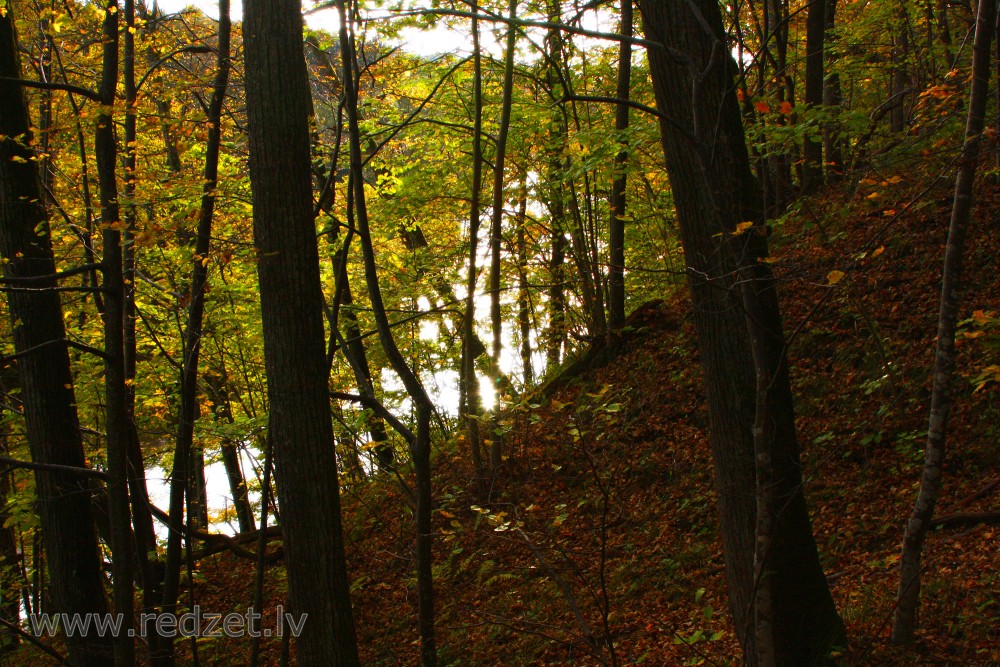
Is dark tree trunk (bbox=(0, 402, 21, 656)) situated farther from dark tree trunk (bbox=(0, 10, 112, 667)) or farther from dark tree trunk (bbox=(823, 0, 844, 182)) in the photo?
dark tree trunk (bbox=(823, 0, 844, 182))

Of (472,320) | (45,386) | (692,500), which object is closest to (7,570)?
(45,386)

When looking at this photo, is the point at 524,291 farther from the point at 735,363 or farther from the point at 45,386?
the point at 735,363

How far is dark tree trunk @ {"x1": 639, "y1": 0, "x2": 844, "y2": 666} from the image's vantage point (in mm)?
3992

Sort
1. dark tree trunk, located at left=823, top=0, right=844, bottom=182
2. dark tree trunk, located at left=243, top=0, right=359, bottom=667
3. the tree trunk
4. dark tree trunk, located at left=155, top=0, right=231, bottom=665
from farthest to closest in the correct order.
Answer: dark tree trunk, located at left=823, top=0, right=844, bottom=182, dark tree trunk, located at left=155, top=0, right=231, bottom=665, dark tree trunk, located at left=243, top=0, right=359, bottom=667, the tree trunk

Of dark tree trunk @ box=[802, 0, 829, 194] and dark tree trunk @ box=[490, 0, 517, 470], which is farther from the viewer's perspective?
dark tree trunk @ box=[802, 0, 829, 194]

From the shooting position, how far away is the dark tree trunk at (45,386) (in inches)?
237

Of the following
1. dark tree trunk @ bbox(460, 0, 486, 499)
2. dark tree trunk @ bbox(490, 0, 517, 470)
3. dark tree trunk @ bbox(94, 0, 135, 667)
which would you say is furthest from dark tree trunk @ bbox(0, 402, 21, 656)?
dark tree trunk @ bbox(490, 0, 517, 470)

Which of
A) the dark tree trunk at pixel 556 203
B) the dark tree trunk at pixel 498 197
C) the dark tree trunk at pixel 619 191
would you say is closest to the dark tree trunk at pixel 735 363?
the dark tree trunk at pixel 619 191

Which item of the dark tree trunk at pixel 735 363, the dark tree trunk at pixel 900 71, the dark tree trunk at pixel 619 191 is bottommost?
the dark tree trunk at pixel 735 363

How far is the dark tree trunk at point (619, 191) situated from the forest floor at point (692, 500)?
45 centimetres

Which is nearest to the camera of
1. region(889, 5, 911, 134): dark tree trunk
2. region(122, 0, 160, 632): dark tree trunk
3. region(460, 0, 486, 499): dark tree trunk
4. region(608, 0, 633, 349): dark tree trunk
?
region(122, 0, 160, 632): dark tree trunk

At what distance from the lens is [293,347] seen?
4.42 metres

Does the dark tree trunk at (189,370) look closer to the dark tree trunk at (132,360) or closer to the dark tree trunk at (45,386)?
the dark tree trunk at (132,360)

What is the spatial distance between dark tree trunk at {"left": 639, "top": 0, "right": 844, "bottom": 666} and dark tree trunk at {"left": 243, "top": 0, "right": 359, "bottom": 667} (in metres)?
2.29
